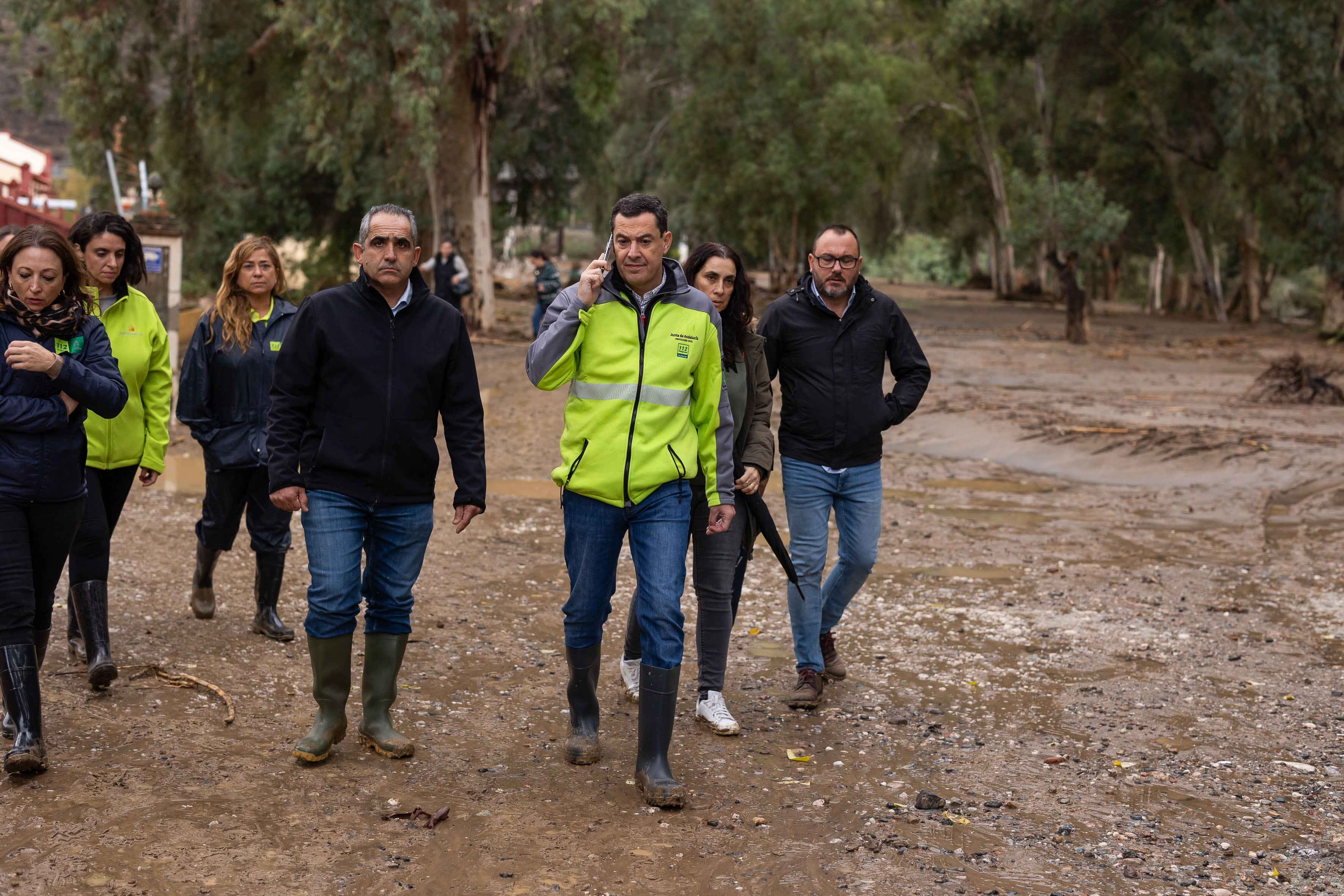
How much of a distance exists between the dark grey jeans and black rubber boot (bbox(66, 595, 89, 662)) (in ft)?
8.65

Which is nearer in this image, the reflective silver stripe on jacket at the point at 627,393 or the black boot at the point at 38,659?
the reflective silver stripe on jacket at the point at 627,393

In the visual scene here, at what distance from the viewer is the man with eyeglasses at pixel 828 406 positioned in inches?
234

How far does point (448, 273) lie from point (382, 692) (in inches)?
745

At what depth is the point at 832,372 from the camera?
594cm

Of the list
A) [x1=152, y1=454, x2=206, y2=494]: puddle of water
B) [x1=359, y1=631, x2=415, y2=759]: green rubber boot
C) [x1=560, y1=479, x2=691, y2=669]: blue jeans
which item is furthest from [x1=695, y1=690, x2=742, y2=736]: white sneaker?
[x1=152, y1=454, x2=206, y2=494]: puddle of water

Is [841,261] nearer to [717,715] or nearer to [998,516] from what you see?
[717,715]

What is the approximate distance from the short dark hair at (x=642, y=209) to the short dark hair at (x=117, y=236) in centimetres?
231

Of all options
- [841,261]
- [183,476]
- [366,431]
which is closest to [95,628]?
[366,431]

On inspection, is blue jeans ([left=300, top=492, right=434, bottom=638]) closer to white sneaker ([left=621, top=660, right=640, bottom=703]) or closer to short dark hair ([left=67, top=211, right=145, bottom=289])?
white sneaker ([left=621, top=660, right=640, bottom=703])

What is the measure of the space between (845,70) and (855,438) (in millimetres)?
32366

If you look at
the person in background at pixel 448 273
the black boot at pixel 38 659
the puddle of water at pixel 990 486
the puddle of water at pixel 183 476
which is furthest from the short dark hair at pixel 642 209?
the person in background at pixel 448 273

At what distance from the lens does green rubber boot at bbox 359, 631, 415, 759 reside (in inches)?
202

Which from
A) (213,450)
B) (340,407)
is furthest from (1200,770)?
(213,450)

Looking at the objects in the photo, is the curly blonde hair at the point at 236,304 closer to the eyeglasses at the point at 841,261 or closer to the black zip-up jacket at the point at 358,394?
the black zip-up jacket at the point at 358,394
